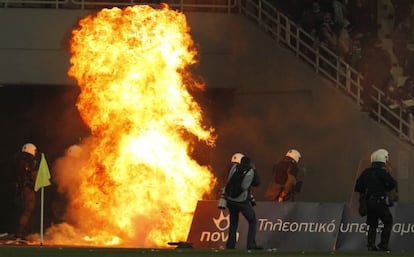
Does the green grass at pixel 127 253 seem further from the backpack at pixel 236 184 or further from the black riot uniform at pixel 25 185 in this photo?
the black riot uniform at pixel 25 185

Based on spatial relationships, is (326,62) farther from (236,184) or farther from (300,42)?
(236,184)

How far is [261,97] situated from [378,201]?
8153mm

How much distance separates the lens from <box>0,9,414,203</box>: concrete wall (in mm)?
29719

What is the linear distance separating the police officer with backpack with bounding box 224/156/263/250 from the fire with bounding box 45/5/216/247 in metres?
2.38

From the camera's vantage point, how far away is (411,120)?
29438 mm

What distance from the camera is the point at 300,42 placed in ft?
99.3

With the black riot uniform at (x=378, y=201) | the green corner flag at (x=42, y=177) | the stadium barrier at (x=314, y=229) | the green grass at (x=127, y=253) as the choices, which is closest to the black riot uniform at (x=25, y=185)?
the green corner flag at (x=42, y=177)

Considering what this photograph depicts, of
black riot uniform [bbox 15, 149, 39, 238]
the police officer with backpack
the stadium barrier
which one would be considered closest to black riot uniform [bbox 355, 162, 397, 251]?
the stadium barrier

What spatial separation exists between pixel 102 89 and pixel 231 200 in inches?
193

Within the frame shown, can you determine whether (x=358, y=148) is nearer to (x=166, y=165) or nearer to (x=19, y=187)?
(x=166, y=165)

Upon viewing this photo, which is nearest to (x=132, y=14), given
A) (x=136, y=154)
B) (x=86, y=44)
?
(x=86, y=44)

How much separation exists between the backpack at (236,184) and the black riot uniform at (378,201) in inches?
85.1

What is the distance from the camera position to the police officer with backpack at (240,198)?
76.0ft

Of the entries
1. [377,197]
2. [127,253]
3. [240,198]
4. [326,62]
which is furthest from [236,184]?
[326,62]
